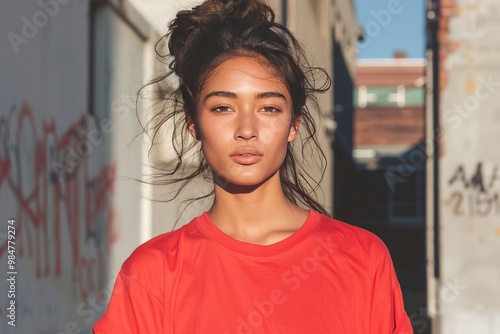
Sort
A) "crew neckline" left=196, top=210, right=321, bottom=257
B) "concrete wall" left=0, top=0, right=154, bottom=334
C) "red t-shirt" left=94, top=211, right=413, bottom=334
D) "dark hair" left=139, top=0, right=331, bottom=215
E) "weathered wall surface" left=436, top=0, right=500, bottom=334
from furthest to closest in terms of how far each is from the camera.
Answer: "weathered wall surface" left=436, top=0, right=500, bottom=334
"concrete wall" left=0, top=0, right=154, bottom=334
"dark hair" left=139, top=0, right=331, bottom=215
"crew neckline" left=196, top=210, right=321, bottom=257
"red t-shirt" left=94, top=211, right=413, bottom=334

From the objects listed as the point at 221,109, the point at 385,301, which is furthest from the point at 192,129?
the point at 385,301

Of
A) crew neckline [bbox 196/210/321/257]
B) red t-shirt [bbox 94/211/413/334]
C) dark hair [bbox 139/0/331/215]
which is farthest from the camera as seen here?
dark hair [bbox 139/0/331/215]

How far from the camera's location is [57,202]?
6664 mm

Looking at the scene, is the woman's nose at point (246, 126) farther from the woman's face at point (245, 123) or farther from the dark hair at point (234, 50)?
the dark hair at point (234, 50)

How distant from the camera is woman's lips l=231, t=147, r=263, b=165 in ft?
8.00

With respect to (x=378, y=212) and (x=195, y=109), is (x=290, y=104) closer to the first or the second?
(x=195, y=109)

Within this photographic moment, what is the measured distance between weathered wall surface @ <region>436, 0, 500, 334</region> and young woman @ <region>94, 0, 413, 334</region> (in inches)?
298

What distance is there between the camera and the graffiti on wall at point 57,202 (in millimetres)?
5668

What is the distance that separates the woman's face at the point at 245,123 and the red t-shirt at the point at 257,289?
7.3 inches

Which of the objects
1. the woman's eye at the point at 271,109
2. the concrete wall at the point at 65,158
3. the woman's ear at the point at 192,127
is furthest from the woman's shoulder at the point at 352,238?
the concrete wall at the point at 65,158

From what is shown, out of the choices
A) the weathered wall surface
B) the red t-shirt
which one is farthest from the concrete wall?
the weathered wall surface

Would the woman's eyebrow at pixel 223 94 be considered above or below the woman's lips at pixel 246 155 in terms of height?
above

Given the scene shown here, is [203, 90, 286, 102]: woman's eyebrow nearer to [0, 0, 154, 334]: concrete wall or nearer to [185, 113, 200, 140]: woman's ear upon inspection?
[185, 113, 200, 140]: woman's ear

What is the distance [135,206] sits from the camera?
962 cm
